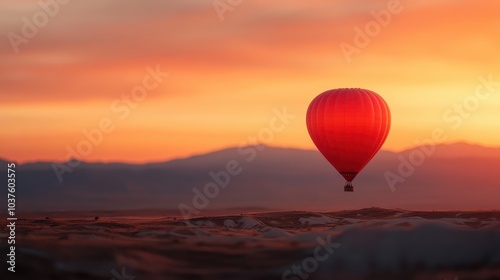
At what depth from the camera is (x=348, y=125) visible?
7438 centimetres

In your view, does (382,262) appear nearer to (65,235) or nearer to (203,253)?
(203,253)

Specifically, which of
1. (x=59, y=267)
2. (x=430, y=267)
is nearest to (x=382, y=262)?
(x=430, y=267)

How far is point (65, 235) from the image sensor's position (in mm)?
54094

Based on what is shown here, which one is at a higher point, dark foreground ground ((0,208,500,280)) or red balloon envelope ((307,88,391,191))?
red balloon envelope ((307,88,391,191))

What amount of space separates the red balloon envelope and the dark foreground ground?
52.1 feet

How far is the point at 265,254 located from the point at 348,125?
24.1 meters

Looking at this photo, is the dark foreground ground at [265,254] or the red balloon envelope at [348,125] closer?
the dark foreground ground at [265,254]

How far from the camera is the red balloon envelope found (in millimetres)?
74438

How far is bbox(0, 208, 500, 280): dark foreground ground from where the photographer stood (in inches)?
1917

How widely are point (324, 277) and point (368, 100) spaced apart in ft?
91.4

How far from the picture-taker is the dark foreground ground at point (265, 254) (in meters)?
48.7

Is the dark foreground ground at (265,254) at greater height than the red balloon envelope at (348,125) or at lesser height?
lesser

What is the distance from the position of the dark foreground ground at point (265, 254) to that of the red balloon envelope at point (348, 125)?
1587cm

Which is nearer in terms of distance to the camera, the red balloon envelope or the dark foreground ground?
the dark foreground ground
